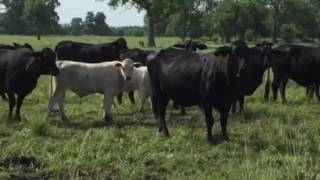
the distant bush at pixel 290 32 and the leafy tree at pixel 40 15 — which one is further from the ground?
the leafy tree at pixel 40 15

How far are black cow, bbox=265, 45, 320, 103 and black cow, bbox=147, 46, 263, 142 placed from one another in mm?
5226

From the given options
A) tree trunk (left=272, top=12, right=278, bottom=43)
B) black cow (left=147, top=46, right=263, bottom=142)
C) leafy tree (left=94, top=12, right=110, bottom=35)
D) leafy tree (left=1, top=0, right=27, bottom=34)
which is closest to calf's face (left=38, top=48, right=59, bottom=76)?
black cow (left=147, top=46, right=263, bottom=142)

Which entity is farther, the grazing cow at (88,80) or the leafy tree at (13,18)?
the leafy tree at (13,18)

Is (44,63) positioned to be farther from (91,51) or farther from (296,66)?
(91,51)

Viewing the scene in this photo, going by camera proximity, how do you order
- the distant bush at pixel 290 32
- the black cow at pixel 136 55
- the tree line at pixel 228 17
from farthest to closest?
1. the distant bush at pixel 290 32
2. the tree line at pixel 228 17
3. the black cow at pixel 136 55

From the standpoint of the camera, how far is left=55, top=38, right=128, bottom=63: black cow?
20.4m

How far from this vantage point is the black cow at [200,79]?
34.8ft

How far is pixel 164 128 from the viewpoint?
11.5m

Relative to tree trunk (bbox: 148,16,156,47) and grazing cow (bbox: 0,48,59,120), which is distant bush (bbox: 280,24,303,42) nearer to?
tree trunk (bbox: 148,16,156,47)

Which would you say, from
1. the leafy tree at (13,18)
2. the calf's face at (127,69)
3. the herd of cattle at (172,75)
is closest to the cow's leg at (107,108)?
the herd of cattle at (172,75)

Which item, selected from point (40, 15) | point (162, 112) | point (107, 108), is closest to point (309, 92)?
point (107, 108)

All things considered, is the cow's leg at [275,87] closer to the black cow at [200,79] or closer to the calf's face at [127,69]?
the calf's face at [127,69]

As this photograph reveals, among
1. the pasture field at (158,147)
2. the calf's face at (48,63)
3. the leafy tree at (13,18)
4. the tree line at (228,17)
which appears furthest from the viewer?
the leafy tree at (13,18)

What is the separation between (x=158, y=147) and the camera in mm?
10016
